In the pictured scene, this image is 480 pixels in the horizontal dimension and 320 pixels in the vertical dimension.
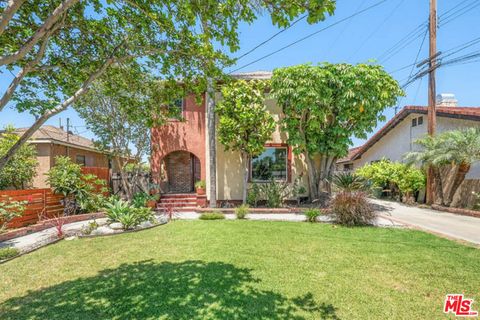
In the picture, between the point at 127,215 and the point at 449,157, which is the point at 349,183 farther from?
the point at 127,215

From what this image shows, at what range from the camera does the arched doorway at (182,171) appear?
49.0 feet

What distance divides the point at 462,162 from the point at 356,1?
864cm

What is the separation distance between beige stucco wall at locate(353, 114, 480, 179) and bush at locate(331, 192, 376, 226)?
7492mm

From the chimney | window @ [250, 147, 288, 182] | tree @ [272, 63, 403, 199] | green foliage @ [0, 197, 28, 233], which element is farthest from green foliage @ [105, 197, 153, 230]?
the chimney

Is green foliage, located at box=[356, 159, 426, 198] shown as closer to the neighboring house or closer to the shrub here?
the shrub

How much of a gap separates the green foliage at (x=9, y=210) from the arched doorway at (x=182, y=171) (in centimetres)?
756

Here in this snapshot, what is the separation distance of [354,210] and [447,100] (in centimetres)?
1487

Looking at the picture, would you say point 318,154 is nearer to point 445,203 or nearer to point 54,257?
point 445,203

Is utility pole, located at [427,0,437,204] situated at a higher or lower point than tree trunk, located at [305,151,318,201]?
higher

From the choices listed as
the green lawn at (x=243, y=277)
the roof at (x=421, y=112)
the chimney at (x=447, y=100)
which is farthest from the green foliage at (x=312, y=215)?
the chimney at (x=447, y=100)

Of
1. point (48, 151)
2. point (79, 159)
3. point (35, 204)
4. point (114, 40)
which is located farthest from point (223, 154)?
point (79, 159)

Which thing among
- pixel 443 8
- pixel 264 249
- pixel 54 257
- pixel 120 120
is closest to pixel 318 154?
pixel 264 249

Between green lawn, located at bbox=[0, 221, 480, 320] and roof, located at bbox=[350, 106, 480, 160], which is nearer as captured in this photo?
green lawn, located at bbox=[0, 221, 480, 320]

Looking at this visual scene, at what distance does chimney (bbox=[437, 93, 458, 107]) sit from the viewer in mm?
16438
